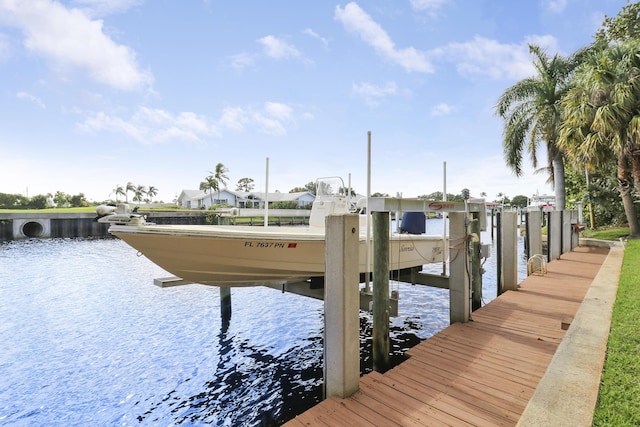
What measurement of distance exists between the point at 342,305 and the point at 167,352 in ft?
19.2

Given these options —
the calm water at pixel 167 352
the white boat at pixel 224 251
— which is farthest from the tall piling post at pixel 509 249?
the white boat at pixel 224 251

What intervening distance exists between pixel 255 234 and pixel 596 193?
27.0 metres

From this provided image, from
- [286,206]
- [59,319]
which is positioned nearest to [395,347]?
[59,319]

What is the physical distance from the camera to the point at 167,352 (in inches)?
299

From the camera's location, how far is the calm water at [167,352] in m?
5.44

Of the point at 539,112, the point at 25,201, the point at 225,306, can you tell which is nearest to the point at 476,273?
the point at 225,306

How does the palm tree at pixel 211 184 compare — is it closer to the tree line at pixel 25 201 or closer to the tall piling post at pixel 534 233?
the tree line at pixel 25 201

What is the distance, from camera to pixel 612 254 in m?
12.0

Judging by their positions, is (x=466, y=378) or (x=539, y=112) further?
(x=539, y=112)

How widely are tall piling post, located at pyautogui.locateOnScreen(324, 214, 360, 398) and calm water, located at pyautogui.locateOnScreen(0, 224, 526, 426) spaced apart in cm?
200

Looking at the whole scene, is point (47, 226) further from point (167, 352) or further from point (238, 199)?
point (167, 352)

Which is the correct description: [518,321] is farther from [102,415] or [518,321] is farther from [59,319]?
[59,319]

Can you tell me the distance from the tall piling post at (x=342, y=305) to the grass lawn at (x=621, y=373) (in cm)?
208

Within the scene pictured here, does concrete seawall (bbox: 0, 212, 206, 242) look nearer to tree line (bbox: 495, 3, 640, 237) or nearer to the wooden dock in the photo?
tree line (bbox: 495, 3, 640, 237)
